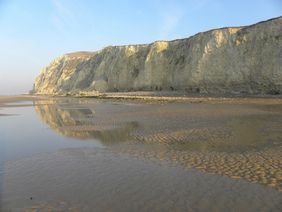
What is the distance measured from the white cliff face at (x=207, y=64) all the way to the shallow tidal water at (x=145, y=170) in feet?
72.9

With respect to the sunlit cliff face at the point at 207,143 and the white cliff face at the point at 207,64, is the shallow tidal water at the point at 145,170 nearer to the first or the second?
the sunlit cliff face at the point at 207,143

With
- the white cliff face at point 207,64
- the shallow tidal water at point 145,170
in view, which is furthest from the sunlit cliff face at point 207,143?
the white cliff face at point 207,64

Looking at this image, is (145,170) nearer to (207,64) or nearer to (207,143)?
(207,143)

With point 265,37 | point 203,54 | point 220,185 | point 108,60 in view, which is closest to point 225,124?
point 220,185

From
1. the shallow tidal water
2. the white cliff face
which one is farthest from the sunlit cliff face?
the white cliff face

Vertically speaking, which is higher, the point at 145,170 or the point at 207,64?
the point at 207,64

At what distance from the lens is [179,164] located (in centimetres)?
786

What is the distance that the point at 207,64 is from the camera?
131ft

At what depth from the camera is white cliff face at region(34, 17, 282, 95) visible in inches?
1303

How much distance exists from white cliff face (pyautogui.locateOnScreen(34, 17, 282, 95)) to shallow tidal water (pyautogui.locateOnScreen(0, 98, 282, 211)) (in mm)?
22233

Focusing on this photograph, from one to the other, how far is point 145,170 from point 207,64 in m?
34.4

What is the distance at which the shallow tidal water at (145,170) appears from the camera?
5.35m

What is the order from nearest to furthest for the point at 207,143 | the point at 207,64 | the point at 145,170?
the point at 145,170 < the point at 207,143 < the point at 207,64

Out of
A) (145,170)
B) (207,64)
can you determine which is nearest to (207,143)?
(145,170)
